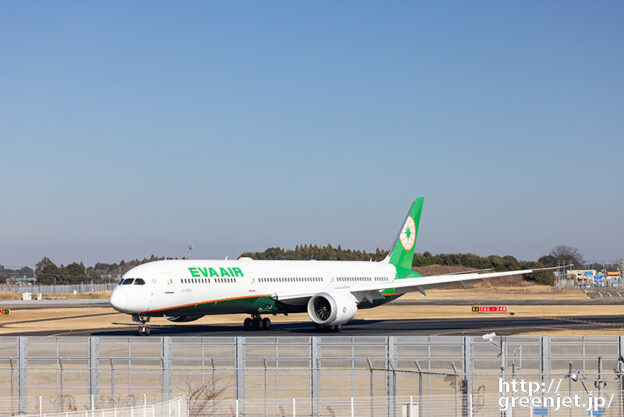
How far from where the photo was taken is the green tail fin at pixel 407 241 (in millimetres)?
67250

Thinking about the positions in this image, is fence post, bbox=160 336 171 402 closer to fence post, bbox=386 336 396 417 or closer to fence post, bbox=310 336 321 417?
fence post, bbox=310 336 321 417

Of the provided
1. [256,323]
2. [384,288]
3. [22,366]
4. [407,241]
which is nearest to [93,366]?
[22,366]

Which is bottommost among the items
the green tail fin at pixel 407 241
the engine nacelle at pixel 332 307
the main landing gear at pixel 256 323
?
the main landing gear at pixel 256 323

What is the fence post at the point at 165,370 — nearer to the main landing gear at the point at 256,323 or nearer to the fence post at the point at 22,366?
the fence post at the point at 22,366

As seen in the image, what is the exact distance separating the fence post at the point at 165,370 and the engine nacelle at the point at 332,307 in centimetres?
2330

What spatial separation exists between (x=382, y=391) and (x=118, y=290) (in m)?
21.7

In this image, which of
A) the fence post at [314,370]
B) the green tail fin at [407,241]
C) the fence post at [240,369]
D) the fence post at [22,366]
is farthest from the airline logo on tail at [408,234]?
the fence post at [22,366]

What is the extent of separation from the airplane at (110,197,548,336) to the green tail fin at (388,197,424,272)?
3710mm

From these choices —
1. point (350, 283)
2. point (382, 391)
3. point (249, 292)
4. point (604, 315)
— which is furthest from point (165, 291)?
point (604, 315)

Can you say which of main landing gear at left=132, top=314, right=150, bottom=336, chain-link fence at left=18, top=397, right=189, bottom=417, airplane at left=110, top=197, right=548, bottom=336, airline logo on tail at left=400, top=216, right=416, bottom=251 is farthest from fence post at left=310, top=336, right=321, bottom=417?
airline logo on tail at left=400, top=216, right=416, bottom=251

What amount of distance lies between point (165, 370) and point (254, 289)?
25093mm

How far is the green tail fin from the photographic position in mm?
67250

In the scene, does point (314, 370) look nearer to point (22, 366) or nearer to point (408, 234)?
point (22, 366)

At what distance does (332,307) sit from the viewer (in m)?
50.7
